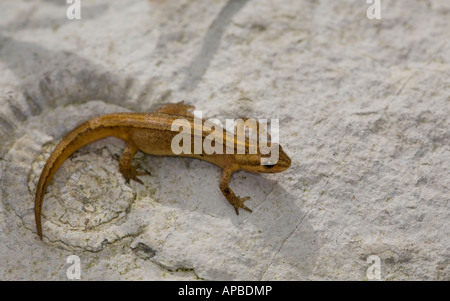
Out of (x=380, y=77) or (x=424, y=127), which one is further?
(x=380, y=77)

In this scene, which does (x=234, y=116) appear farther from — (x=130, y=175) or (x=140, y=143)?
(x=130, y=175)

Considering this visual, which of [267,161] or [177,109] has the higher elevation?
[177,109]

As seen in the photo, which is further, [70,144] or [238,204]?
[70,144]

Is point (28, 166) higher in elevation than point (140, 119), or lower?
lower

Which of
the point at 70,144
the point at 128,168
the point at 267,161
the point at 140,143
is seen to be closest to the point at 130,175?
the point at 128,168

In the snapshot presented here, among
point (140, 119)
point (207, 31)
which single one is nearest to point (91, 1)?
point (207, 31)

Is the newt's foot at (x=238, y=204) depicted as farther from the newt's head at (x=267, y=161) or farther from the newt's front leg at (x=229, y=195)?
the newt's head at (x=267, y=161)

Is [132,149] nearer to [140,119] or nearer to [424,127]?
[140,119]
